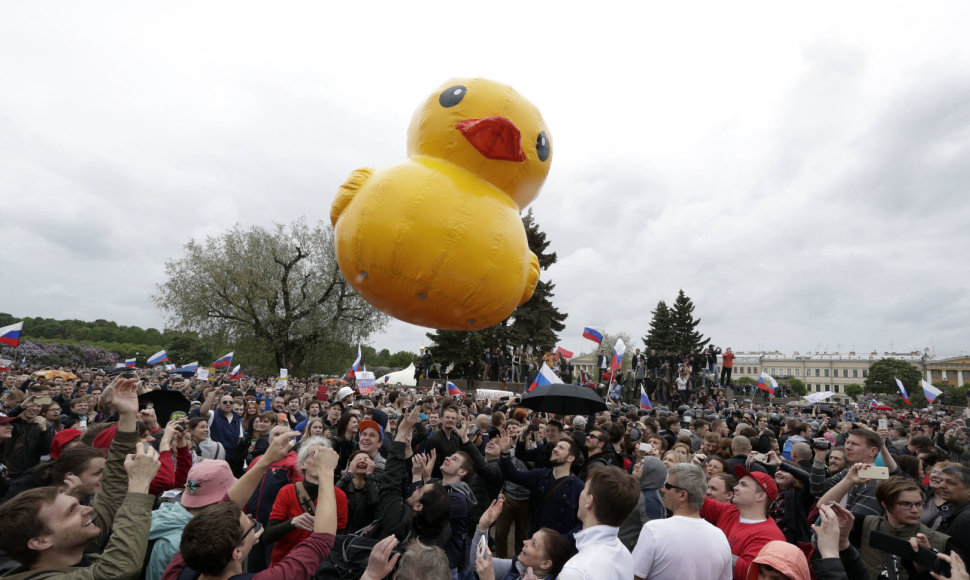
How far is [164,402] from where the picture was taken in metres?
6.38

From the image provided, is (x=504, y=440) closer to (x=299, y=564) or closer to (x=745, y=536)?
(x=745, y=536)

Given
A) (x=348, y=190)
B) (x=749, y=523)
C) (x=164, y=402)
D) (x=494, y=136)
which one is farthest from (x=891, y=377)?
(x=164, y=402)

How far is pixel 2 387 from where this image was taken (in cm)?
1498

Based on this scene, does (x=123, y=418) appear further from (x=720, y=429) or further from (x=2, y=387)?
(x=2, y=387)

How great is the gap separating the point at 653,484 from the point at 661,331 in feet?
158

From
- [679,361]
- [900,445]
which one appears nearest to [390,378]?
[679,361]

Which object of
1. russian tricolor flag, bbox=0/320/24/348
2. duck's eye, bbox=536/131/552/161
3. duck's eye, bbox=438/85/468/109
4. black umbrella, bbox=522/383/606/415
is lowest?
black umbrella, bbox=522/383/606/415

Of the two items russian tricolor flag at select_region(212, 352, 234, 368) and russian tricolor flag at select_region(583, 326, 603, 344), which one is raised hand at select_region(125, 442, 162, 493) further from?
russian tricolor flag at select_region(212, 352, 234, 368)

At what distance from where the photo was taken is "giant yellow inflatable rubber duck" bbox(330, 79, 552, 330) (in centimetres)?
461

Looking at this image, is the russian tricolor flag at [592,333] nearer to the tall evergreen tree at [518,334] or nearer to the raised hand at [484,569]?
the tall evergreen tree at [518,334]

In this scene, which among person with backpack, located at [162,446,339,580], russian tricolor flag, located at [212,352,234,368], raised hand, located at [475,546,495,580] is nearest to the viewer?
person with backpack, located at [162,446,339,580]

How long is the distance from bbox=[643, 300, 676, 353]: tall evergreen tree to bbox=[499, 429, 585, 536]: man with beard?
1827 inches

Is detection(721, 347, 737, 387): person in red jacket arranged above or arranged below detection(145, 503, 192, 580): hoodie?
above

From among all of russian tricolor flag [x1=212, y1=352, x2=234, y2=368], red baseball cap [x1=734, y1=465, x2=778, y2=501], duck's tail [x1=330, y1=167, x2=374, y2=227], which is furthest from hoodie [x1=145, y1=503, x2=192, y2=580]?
russian tricolor flag [x1=212, y1=352, x2=234, y2=368]
